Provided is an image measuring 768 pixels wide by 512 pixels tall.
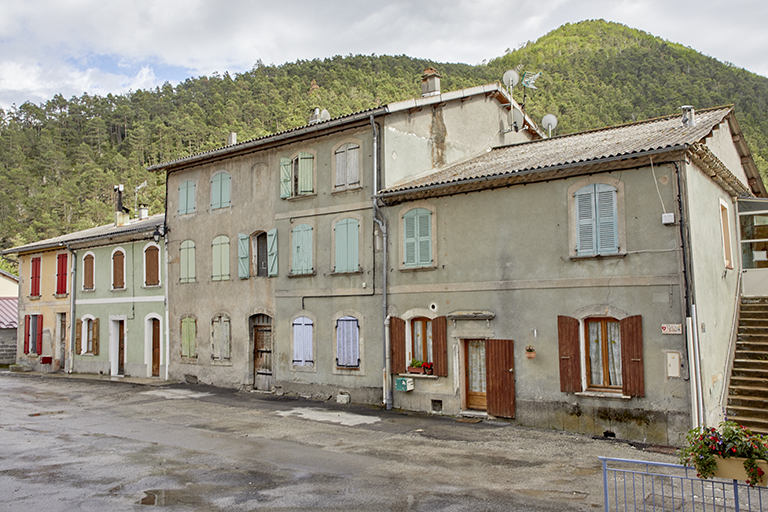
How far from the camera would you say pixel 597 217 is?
11.9 meters

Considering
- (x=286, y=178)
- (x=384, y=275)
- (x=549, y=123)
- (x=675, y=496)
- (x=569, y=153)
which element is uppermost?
(x=549, y=123)

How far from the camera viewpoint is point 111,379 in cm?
2172

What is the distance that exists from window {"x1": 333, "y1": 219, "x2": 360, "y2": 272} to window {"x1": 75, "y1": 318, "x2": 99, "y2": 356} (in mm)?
12876

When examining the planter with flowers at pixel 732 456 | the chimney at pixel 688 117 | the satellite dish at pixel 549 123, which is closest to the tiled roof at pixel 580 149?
the chimney at pixel 688 117

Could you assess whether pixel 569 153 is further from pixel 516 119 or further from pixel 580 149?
pixel 516 119

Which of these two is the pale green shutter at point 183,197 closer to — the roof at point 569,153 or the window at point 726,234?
the roof at point 569,153

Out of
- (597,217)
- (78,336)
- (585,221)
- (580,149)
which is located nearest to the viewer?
(597,217)

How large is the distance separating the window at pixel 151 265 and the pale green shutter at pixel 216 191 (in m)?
3.61

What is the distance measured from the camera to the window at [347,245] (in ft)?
51.7

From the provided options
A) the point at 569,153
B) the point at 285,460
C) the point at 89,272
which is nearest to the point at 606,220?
the point at 569,153

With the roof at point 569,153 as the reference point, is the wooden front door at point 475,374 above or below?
below

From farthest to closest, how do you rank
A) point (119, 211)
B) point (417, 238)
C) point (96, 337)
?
point (119, 211) → point (96, 337) → point (417, 238)

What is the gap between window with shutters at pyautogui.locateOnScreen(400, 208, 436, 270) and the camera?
1435 cm

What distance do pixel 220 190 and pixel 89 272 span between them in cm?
869
